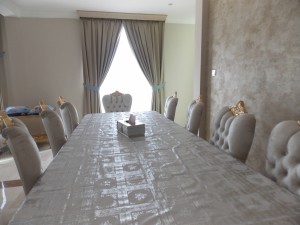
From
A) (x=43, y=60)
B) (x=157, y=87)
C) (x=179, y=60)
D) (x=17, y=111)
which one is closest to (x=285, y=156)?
(x=157, y=87)

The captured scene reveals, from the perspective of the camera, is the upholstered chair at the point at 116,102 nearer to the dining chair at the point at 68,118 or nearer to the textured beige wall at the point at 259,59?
the dining chair at the point at 68,118

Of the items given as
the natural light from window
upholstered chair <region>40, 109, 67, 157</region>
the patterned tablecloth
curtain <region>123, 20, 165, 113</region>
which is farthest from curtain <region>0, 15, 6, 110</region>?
the patterned tablecloth

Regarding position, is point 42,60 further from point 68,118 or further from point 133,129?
point 133,129

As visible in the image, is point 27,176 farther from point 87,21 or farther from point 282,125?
point 87,21

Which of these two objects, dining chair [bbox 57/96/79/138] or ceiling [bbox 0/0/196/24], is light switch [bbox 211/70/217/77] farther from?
dining chair [bbox 57/96/79/138]

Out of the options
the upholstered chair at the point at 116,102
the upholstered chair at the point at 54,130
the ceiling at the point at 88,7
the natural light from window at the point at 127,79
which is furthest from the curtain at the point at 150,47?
the upholstered chair at the point at 54,130

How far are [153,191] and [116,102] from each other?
2.65 metres

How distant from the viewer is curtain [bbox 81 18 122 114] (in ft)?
14.1

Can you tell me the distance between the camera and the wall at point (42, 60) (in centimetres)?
418

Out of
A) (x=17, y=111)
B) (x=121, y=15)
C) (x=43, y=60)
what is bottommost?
(x=17, y=111)

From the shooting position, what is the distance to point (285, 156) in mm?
1175

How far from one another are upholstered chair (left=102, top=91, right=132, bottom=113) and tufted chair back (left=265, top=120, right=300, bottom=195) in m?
2.54

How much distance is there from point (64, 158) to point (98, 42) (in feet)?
11.3

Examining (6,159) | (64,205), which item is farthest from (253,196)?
(6,159)
